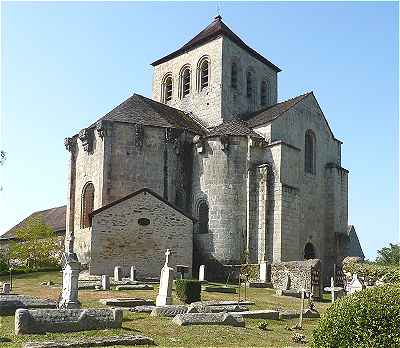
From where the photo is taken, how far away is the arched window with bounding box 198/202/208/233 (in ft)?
92.7

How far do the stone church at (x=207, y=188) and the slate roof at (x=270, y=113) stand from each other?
127mm

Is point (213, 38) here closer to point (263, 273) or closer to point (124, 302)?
point (263, 273)

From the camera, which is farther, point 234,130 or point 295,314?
point 234,130

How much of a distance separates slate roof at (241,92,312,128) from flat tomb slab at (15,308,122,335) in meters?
20.0

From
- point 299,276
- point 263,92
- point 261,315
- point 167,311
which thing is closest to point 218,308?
point 261,315

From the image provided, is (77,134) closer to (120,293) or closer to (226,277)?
(226,277)

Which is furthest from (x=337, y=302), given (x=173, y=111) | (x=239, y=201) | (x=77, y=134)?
(x=173, y=111)

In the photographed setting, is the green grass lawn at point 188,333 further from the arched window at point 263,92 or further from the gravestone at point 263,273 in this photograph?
the arched window at point 263,92

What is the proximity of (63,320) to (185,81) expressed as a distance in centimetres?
2713

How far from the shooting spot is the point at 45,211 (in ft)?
146

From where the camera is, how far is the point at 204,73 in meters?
34.5

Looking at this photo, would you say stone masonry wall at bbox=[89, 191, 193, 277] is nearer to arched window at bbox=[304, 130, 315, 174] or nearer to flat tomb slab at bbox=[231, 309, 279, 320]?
arched window at bbox=[304, 130, 315, 174]

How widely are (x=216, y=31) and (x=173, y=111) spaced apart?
574 centimetres

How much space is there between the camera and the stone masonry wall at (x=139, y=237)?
23766mm
